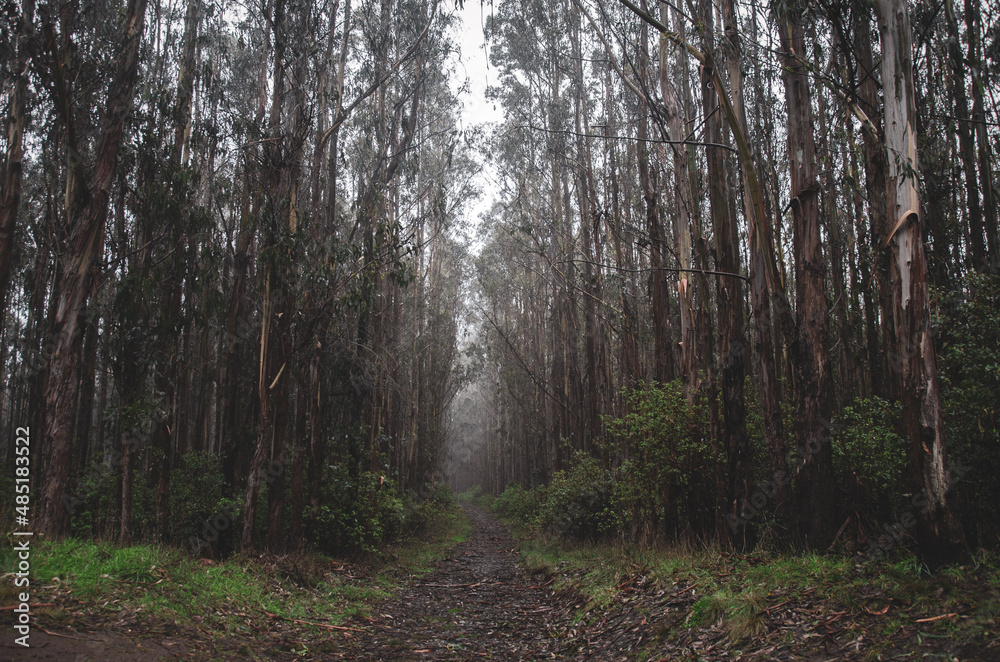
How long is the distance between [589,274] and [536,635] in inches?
382

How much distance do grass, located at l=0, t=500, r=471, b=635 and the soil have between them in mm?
210

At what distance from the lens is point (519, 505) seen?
21609mm

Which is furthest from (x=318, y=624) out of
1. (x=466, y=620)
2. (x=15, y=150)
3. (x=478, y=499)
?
(x=478, y=499)

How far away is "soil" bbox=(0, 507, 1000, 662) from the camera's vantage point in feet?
11.4

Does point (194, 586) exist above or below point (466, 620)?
above

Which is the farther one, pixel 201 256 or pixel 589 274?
pixel 589 274

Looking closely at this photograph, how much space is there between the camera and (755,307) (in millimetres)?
6621

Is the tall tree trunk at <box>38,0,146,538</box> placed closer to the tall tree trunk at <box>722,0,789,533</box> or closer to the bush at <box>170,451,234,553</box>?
the bush at <box>170,451,234,553</box>

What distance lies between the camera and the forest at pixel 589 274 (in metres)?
5.61

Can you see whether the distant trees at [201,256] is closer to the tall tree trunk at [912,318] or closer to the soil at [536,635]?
the soil at [536,635]

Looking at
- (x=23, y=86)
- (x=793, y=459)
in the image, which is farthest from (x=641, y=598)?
(x=23, y=86)

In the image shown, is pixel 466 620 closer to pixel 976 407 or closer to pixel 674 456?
pixel 674 456

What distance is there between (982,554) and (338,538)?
8.67 metres

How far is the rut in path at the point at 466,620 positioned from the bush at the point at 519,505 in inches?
295
